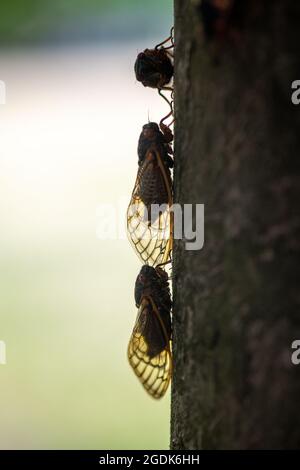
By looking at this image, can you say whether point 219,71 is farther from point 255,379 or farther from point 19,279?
point 19,279

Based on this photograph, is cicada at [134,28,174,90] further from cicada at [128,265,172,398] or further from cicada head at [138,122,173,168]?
cicada at [128,265,172,398]

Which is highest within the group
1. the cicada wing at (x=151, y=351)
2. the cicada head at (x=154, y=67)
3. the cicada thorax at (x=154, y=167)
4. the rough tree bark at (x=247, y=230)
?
the cicada head at (x=154, y=67)

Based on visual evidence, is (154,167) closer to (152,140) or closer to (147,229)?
(152,140)

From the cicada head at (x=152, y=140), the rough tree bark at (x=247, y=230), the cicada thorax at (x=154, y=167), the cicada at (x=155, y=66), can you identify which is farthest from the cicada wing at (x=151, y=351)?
the cicada at (x=155, y=66)

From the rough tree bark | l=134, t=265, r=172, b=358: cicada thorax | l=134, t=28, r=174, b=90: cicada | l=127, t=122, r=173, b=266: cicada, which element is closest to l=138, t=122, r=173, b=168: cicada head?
l=127, t=122, r=173, b=266: cicada

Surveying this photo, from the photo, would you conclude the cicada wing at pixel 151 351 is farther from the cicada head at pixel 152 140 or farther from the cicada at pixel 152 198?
the cicada head at pixel 152 140

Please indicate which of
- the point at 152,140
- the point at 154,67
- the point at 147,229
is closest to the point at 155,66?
the point at 154,67
